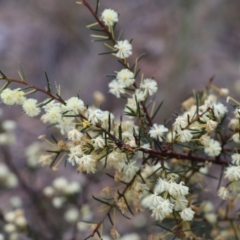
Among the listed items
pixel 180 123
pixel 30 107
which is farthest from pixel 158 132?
pixel 30 107

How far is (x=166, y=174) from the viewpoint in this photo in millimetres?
499

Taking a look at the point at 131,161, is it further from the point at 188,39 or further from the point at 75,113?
the point at 188,39

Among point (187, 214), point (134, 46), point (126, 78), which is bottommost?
point (134, 46)

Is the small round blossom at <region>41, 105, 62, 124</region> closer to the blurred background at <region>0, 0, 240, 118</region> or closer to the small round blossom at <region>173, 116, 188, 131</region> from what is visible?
the small round blossom at <region>173, 116, 188, 131</region>

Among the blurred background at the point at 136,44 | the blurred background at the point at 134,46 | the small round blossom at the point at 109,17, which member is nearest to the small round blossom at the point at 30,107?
the small round blossom at the point at 109,17

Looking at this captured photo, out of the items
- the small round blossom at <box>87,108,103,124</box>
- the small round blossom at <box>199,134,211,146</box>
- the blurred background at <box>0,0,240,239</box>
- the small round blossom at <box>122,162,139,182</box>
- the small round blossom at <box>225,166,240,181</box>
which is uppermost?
the small round blossom at <box>87,108,103,124</box>

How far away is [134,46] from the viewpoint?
213cm

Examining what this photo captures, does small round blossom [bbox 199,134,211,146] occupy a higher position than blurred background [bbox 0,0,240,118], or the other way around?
small round blossom [bbox 199,134,211,146]

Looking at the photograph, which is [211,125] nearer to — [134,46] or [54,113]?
[54,113]

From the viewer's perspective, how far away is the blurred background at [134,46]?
1.63 meters

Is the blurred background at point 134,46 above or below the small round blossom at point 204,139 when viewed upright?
below

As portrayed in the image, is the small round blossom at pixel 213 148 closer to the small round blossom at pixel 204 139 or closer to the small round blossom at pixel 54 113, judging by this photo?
the small round blossom at pixel 204 139

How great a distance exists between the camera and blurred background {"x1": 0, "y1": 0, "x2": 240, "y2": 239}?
5.35ft

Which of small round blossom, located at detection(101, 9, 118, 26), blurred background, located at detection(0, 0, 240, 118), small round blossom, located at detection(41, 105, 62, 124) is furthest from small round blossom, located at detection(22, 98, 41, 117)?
blurred background, located at detection(0, 0, 240, 118)
